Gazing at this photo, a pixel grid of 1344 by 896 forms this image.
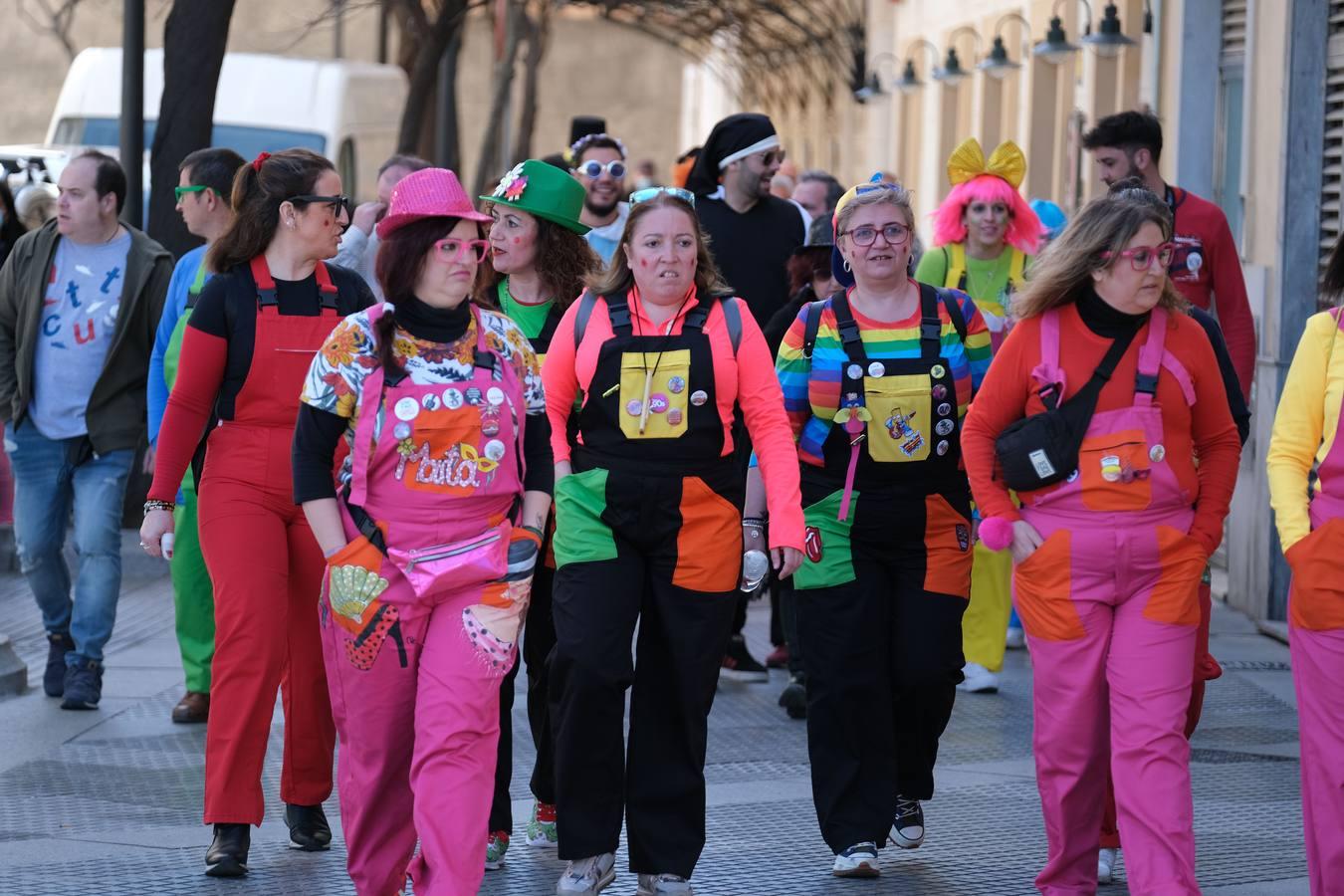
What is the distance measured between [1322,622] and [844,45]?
27857mm

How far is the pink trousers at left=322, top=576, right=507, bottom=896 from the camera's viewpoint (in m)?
4.96

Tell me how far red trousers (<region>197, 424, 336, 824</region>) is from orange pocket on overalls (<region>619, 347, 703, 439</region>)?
1.01m

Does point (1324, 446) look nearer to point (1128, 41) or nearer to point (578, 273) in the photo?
point (578, 273)

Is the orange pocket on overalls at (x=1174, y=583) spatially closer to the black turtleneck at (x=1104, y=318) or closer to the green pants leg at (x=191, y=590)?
the black turtleneck at (x=1104, y=318)

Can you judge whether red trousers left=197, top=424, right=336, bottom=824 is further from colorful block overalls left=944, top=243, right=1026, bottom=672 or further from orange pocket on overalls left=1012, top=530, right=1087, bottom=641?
colorful block overalls left=944, top=243, right=1026, bottom=672

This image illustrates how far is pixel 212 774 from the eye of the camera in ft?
19.7

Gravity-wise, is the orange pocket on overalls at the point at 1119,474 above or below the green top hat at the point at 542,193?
below

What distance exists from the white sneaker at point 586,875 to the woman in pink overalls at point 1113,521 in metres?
1.18

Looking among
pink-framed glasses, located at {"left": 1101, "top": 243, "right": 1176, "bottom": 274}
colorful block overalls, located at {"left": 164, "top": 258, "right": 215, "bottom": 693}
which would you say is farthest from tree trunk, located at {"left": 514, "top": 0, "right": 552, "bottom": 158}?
pink-framed glasses, located at {"left": 1101, "top": 243, "right": 1176, "bottom": 274}

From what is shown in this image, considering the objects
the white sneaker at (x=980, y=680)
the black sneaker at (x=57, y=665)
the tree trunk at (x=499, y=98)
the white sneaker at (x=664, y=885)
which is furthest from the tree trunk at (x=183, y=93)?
the tree trunk at (x=499, y=98)

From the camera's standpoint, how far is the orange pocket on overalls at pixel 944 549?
6.21 m

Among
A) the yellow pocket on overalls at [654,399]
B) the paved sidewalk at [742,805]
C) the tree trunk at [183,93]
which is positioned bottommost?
the paved sidewalk at [742,805]

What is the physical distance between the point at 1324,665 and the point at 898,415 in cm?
146

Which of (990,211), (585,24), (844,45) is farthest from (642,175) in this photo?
(585,24)
